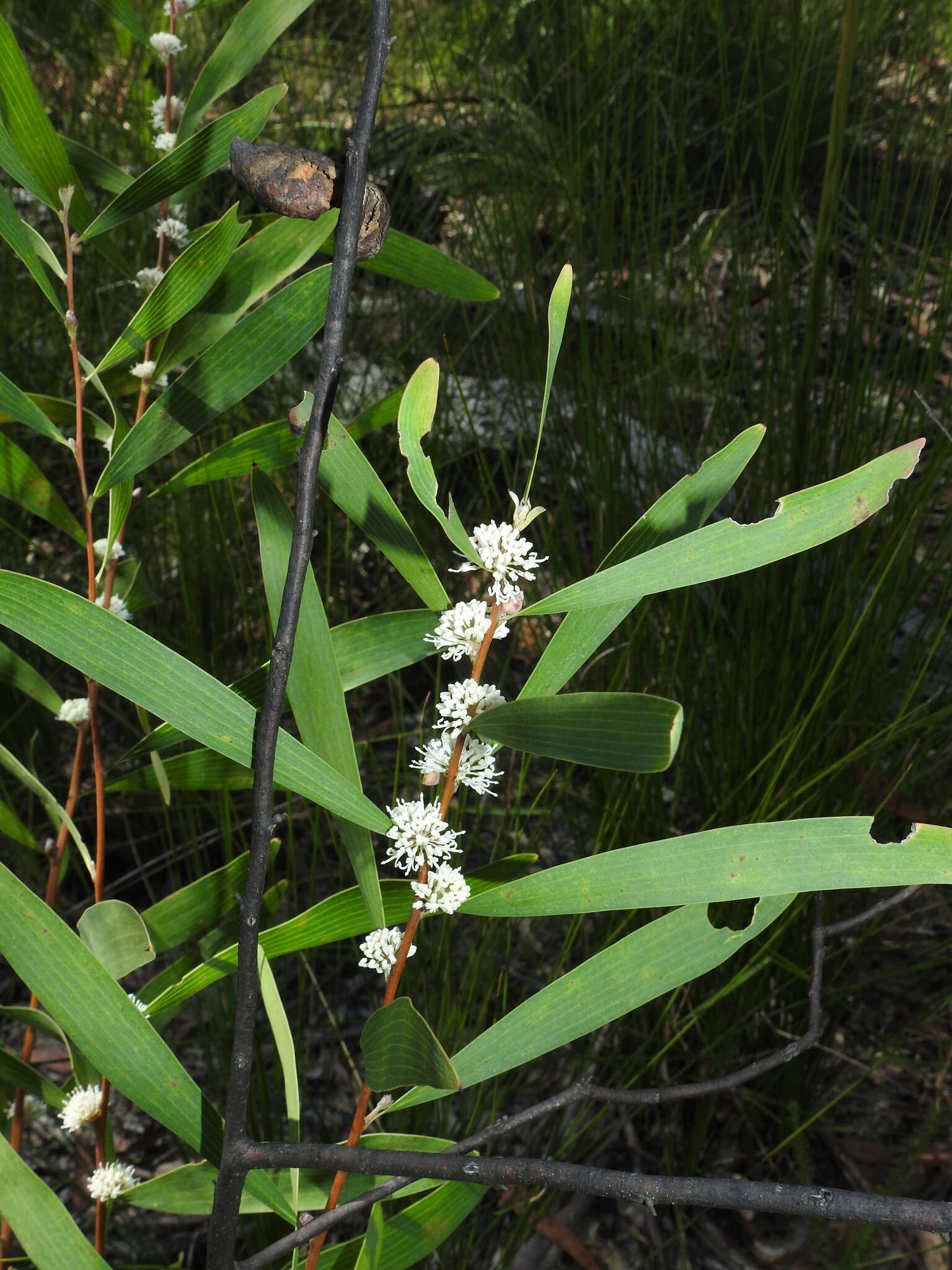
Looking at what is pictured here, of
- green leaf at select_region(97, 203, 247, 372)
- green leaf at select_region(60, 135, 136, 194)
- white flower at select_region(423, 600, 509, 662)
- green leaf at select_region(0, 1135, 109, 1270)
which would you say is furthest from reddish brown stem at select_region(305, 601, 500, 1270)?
green leaf at select_region(60, 135, 136, 194)

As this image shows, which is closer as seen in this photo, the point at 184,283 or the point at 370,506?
the point at 370,506

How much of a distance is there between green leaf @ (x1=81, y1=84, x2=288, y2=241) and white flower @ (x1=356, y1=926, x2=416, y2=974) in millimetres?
451

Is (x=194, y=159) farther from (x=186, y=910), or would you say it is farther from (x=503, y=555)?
(x=186, y=910)

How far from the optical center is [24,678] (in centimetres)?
75

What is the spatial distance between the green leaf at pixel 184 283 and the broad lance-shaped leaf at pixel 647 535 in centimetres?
29

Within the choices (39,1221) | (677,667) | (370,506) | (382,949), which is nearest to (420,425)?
(370,506)

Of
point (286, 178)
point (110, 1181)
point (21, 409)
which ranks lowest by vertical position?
point (110, 1181)

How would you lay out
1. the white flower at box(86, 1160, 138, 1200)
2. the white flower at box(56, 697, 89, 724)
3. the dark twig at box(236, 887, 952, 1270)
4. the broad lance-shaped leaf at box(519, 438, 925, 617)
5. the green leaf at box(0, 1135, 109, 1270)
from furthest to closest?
the white flower at box(56, 697, 89, 724) → the white flower at box(86, 1160, 138, 1200) → the green leaf at box(0, 1135, 109, 1270) → the broad lance-shaped leaf at box(519, 438, 925, 617) → the dark twig at box(236, 887, 952, 1270)

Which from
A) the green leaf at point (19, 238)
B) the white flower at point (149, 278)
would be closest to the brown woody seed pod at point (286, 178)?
the green leaf at point (19, 238)

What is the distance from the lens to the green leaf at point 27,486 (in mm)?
713

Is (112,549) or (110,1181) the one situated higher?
(112,549)

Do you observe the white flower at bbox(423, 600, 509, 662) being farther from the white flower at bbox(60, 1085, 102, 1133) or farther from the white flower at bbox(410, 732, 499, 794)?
the white flower at bbox(60, 1085, 102, 1133)

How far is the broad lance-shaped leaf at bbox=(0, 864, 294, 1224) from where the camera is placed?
0.50 metres

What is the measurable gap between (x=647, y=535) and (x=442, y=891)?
19 cm
